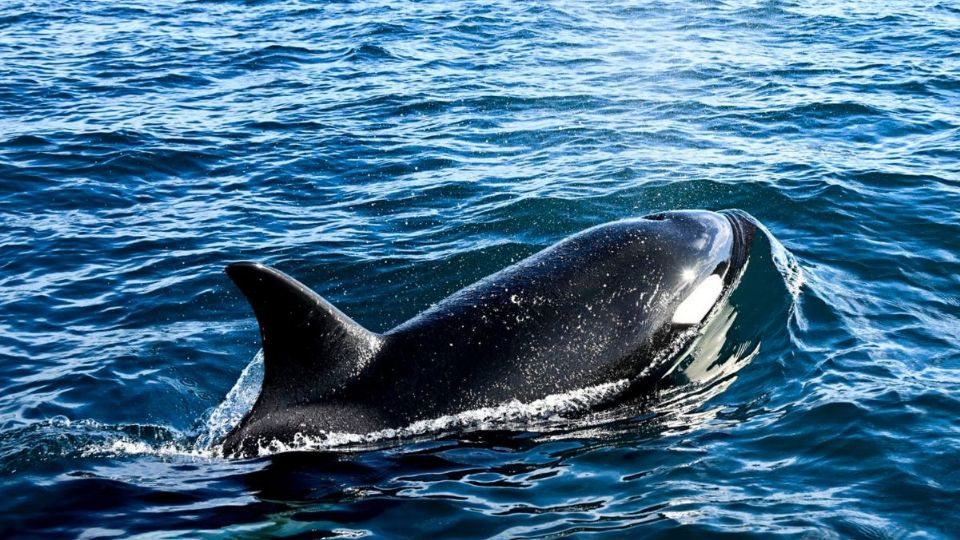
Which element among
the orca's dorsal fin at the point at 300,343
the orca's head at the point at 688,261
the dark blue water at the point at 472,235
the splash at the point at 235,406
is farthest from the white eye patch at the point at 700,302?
the splash at the point at 235,406

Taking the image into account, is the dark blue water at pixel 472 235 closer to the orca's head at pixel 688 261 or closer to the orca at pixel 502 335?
the orca at pixel 502 335

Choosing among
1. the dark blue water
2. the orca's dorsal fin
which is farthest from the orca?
Result: the dark blue water

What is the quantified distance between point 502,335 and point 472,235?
5.94 metres

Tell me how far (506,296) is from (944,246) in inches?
289

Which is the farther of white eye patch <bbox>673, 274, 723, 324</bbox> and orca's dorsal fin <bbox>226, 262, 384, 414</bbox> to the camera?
white eye patch <bbox>673, 274, 723, 324</bbox>

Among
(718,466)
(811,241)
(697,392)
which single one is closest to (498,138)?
(811,241)

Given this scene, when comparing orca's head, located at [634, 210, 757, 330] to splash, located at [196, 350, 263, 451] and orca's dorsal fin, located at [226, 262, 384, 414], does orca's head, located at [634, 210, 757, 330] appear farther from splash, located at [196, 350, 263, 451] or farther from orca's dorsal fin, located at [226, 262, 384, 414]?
splash, located at [196, 350, 263, 451]

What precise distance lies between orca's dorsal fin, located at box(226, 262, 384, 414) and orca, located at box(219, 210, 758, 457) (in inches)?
0.4

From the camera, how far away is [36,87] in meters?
25.1

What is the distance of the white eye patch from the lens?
10.7 m

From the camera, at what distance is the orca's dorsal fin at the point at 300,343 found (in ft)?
27.3

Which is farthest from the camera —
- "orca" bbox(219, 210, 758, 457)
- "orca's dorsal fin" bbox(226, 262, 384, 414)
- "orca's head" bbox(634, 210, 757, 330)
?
"orca's head" bbox(634, 210, 757, 330)

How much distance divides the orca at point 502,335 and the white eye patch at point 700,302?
0.05ft

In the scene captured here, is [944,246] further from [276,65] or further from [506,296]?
[276,65]
